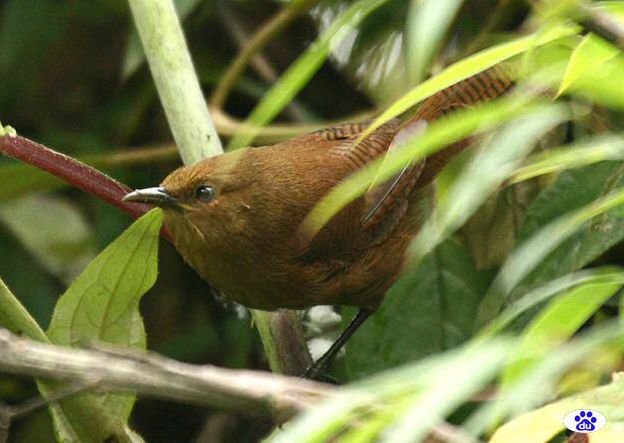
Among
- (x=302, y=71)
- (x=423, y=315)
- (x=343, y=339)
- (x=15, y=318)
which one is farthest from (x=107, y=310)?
(x=302, y=71)

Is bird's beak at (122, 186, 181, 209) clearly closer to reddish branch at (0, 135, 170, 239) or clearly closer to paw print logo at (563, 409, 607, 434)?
reddish branch at (0, 135, 170, 239)

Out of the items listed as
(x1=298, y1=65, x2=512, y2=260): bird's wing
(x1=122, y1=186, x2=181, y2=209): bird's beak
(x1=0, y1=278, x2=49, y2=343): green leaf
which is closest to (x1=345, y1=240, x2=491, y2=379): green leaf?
(x1=298, y1=65, x2=512, y2=260): bird's wing

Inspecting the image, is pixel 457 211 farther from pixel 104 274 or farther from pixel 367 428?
pixel 104 274

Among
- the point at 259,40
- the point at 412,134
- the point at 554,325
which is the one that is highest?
the point at 259,40

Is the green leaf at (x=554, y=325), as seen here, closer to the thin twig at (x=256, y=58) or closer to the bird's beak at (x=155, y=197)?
the bird's beak at (x=155, y=197)

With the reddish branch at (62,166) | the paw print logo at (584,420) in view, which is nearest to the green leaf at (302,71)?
the paw print logo at (584,420)

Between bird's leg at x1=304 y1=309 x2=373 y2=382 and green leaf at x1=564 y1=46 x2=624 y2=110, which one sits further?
bird's leg at x1=304 y1=309 x2=373 y2=382

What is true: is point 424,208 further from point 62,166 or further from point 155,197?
point 62,166
